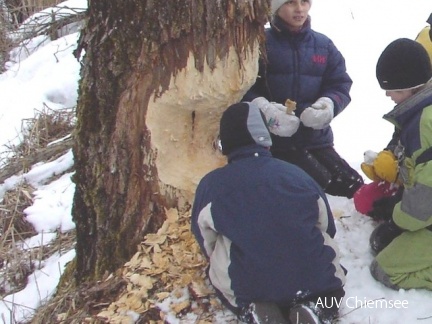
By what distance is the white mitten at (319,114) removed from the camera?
286cm

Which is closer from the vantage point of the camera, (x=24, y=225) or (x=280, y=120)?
(x=280, y=120)

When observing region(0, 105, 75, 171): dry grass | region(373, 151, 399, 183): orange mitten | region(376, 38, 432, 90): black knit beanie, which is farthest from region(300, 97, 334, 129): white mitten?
region(0, 105, 75, 171): dry grass

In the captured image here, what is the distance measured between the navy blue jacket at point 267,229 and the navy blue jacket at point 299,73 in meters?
0.83

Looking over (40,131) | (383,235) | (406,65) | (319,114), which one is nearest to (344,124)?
(319,114)

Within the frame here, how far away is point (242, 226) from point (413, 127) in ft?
2.74

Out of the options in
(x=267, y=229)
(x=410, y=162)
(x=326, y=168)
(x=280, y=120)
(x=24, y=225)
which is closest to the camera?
(x=267, y=229)

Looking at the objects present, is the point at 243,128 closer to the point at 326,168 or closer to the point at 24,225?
the point at 326,168

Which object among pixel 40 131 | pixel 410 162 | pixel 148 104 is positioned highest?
pixel 148 104

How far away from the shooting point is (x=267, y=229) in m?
2.17

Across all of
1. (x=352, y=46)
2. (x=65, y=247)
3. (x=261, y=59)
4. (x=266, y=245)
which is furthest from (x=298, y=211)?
(x=352, y=46)

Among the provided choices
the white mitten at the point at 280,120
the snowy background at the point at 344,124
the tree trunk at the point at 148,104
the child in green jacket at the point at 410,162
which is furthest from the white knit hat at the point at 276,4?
the snowy background at the point at 344,124

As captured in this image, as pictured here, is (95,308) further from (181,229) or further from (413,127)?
(413,127)

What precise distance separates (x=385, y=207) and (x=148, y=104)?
4.07 ft

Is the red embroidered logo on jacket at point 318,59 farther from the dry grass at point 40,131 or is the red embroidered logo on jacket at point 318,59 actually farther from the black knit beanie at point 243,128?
the dry grass at point 40,131
